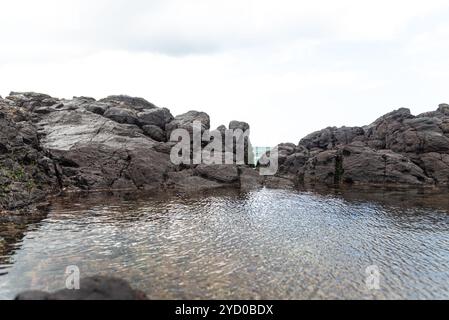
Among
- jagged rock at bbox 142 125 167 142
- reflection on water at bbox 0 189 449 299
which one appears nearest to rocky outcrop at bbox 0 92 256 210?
jagged rock at bbox 142 125 167 142

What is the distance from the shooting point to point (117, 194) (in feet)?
173

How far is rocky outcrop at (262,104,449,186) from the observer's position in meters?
75.5

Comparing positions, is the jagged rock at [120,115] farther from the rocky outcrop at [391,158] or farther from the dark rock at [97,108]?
the rocky outcrop at [391,158]

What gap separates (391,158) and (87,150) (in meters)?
64.6

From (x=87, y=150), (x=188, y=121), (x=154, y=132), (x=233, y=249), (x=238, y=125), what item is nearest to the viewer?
(x=233, y=249)

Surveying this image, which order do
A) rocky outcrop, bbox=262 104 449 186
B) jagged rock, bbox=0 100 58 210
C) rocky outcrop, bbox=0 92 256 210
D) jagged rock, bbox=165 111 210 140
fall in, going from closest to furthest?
1. jagged rock, bbox=0 100 58 210
2. rocky outcrop, bbox=0 92 256 210
3. rocky outcrop, bbox=262 104 449 186
4. jagged rock, bbox=165 111 210 140

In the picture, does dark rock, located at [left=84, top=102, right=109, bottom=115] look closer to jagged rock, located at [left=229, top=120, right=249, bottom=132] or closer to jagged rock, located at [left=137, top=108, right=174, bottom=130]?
jagged rock, located at [left=137, top=108, right=174, bottom=130]

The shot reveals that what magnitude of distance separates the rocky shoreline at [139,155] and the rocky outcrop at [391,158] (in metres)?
0.21

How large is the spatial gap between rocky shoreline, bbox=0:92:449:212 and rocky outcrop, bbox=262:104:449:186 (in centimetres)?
21

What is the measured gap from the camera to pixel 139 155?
62.5 m

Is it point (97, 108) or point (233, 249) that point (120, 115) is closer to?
point (97, 108)

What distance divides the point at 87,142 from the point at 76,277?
44482 millimetres

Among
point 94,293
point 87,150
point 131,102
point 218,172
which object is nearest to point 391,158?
point 218,172

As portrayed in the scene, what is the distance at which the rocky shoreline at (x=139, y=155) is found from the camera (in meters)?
50.5
